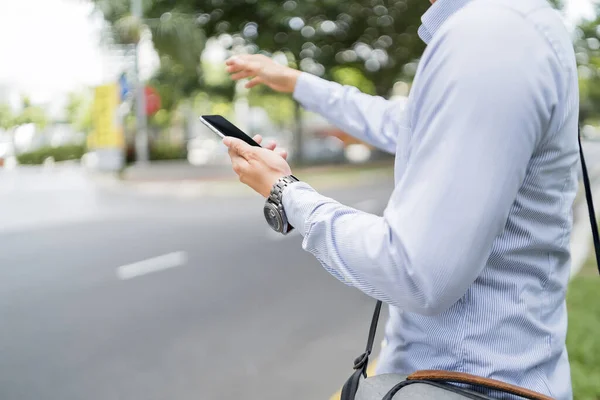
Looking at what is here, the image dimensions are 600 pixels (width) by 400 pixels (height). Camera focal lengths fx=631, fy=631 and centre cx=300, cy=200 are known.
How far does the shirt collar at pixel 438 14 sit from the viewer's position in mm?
1006

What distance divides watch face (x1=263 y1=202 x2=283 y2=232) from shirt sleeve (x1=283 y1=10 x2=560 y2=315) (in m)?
0.24

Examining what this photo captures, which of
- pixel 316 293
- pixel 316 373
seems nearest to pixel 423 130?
pixel 316 373

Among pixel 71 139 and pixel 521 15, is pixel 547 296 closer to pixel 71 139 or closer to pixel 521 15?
pixel 521 15

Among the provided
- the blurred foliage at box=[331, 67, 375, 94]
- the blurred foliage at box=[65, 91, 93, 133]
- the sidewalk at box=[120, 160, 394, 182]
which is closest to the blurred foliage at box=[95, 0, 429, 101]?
the blurred foliage at box=[331, 67, 375, 94]

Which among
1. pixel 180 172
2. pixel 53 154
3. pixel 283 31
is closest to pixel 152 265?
pixel 180 172

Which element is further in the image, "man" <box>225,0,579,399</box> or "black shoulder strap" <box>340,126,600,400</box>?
"black shoulder strap" <box>340,126,600,400</box>

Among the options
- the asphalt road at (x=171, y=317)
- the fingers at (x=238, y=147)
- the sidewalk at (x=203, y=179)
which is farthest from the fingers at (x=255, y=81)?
the sidewalk at (x=203, y=179)

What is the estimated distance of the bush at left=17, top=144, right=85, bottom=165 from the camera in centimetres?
2858

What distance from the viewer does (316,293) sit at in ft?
19.3

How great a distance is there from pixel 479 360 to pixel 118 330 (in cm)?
418

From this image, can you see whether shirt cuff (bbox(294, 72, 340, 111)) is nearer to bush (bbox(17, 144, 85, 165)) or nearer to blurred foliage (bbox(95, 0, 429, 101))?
blurred foliage (bbox(95, 0, 429, 101))

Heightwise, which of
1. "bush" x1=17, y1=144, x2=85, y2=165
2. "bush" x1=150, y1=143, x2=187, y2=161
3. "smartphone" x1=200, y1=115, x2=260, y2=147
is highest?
"smartphone" x1=200, y1=115, x2=260, y2=147

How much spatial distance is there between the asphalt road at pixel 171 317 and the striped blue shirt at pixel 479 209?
2.72m

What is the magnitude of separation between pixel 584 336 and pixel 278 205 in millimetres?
3181
